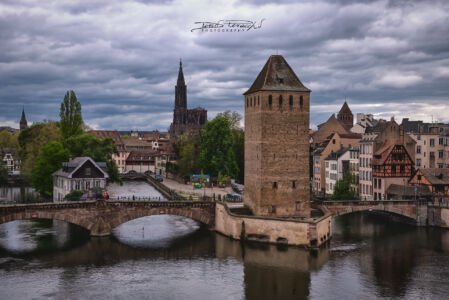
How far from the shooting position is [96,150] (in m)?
89.2

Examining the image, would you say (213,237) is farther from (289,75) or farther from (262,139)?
(289,75)

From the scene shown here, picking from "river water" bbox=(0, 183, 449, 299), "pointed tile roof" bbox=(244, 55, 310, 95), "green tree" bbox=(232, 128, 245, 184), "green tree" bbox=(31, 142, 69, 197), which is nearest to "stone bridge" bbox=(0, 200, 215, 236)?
"river water" bbox=(0, 183, 449, 299)

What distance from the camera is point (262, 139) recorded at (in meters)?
58.2

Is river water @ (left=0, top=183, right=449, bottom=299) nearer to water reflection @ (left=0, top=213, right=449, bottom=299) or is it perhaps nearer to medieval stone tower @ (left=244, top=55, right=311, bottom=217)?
water reflection @ (left=0, top=213, right=449, bottom=299)

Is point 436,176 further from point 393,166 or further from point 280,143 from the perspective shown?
point 280,143

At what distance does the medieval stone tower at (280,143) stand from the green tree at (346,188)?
20.7 metres

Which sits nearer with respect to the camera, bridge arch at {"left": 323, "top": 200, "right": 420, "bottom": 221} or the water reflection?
the water reflection

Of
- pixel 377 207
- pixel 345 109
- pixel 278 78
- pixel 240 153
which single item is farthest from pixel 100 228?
pixel 345 109

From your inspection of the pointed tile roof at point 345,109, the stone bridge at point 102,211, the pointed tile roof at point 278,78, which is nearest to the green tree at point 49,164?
the stone bridge at point 102,211

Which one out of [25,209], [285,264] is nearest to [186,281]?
[285,264]

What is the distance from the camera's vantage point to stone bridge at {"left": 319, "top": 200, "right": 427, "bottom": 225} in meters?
65.0

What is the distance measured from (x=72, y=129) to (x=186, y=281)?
77.3 meters

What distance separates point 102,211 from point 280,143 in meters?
20.1

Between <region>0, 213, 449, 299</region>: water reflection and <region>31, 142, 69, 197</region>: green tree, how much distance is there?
59.6ft
